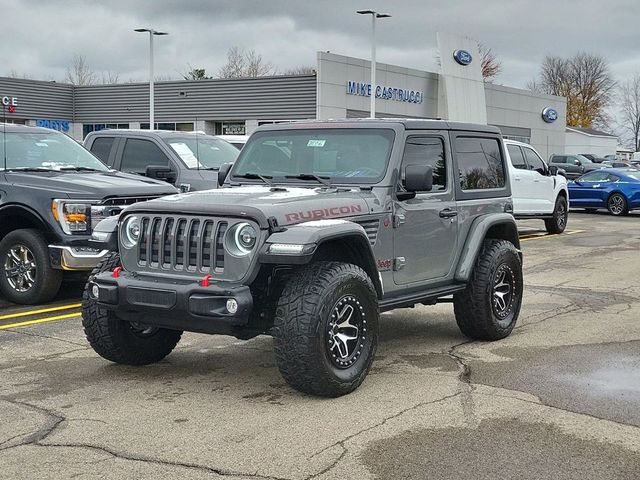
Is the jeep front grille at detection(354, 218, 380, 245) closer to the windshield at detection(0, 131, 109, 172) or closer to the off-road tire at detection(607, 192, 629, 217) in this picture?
the windshield at detection(0, 131, 109, 172)

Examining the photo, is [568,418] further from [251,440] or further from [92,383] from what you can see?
[92,383]

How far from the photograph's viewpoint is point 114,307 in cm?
578

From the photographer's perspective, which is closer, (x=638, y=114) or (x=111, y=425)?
(x=111, y=425)

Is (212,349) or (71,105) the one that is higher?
(71,105)

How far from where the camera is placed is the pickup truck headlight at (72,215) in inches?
351

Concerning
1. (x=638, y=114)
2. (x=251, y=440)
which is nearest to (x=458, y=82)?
(x=251, y=440)

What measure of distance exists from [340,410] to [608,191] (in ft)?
68.3

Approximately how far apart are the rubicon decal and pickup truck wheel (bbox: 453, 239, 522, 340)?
1.65 metres

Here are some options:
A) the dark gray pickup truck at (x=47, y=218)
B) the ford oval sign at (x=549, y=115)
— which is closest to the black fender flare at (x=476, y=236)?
the dark gray pickup truck at (x=47, y=218)

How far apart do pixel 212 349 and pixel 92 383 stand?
1317 millimetres

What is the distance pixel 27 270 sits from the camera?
915 centimetres

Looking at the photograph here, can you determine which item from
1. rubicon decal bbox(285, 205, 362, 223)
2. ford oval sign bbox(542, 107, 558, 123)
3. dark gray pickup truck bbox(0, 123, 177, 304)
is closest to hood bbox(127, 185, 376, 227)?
rubicon decal bbox(285, 205, 362, 223)

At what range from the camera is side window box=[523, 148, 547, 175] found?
60.0 feet

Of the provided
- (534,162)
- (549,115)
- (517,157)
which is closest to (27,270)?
(517,157)
